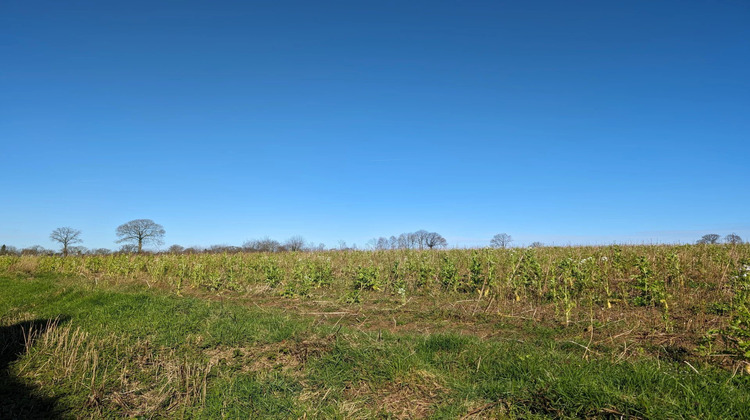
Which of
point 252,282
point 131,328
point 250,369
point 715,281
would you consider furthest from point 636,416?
point 252,282

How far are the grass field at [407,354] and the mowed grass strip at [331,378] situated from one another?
0.02m

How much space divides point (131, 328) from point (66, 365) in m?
1.77

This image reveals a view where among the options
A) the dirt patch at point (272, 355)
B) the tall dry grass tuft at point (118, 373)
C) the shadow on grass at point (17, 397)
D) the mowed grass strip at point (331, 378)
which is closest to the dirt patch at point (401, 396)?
the mowed grass strip at point (331, 378)

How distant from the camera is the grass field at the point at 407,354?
417cm

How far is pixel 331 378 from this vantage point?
500cm

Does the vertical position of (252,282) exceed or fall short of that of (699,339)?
it exceeds it

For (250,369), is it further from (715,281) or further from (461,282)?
(715,281)

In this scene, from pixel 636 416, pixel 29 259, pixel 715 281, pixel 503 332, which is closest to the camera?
pixel 636 416

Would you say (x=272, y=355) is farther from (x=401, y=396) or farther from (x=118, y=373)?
(x=401, y=396)

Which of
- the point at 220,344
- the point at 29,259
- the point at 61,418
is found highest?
the point at 29,259

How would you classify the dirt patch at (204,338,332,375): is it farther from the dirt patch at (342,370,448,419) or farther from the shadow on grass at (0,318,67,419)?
the shadow on grass at (0,318,67,419)

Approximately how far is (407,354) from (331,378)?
1.15 metres

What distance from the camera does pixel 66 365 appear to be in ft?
19.0

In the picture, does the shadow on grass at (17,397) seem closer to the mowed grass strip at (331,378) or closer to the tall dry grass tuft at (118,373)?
the mowed grass strip at (331,378)
